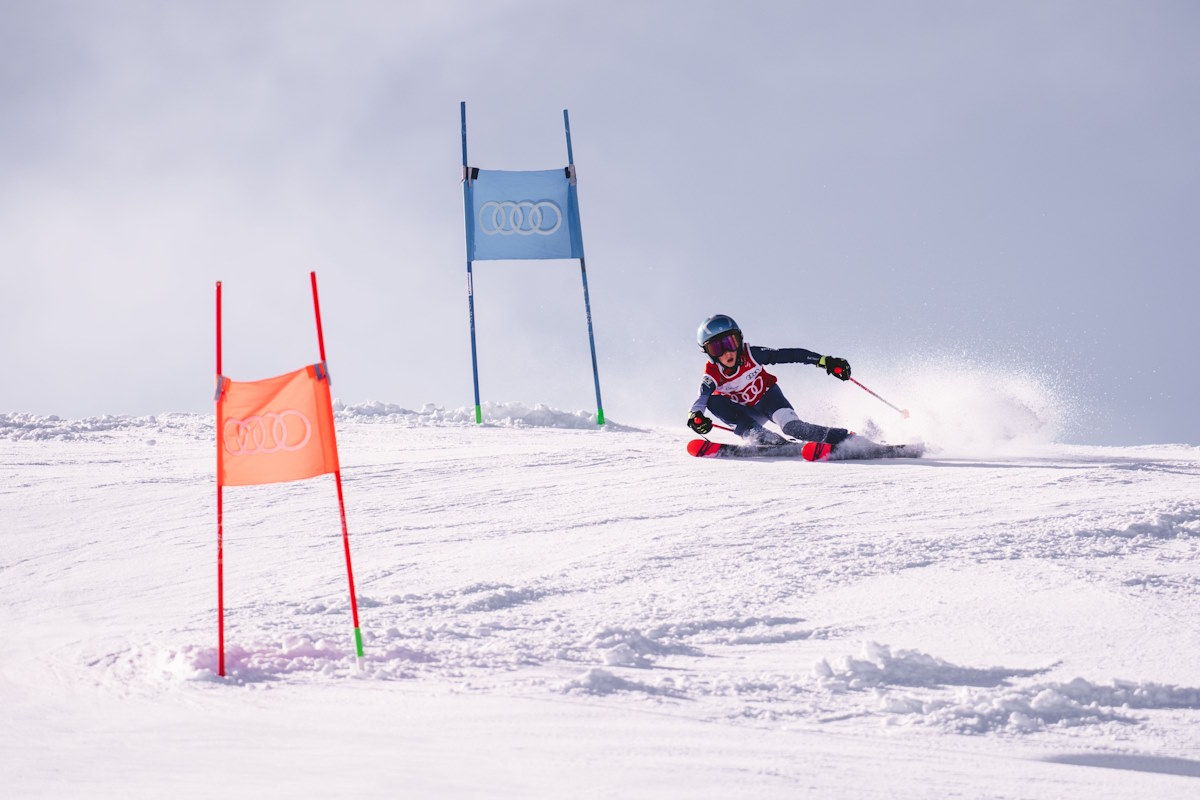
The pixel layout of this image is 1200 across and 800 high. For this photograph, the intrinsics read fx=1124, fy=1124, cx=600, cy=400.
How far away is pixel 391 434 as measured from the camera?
521 inches

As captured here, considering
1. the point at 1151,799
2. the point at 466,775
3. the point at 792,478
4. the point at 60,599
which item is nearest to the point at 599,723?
the point at 466,775

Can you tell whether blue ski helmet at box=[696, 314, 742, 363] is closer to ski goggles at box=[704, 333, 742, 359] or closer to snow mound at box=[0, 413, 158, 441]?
ski goggles at box=[704, 333, 742, 359]

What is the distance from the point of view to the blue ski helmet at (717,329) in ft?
32.3

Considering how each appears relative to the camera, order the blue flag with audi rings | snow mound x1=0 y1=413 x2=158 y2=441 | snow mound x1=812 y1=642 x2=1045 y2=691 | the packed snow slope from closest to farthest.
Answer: the packed snow slope, snow mound x1=812 y1=642 x2=1045 y2=691, snow mound x1=0 y1=413 x2=158 y2=441, the blue flag with audi rings

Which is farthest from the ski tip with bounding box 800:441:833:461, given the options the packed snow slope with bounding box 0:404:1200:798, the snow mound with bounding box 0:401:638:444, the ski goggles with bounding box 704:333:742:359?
the snow mound with bounding box 0:401:638:444

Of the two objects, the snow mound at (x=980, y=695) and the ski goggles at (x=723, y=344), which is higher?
the ski goggles at (x=723, y=344)

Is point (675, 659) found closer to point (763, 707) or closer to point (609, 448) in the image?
point (763, 707)

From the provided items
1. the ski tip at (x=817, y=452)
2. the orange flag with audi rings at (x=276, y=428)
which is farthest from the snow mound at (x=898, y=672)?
the ski tip at (x=817, y=452)

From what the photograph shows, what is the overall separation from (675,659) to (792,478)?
401 cm

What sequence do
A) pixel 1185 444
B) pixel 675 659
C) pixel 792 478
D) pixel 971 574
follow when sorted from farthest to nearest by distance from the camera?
pixel 1185 444, pixel 792 478, pixel 971 574, pixel 675 659

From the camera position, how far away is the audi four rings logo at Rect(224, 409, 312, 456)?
449 cm

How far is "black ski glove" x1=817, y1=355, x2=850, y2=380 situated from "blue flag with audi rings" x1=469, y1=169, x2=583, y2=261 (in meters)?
5.30

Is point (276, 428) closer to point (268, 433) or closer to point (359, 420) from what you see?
point (268, 433)

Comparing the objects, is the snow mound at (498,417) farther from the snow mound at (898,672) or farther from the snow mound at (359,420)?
the snow mound at (898,672)
